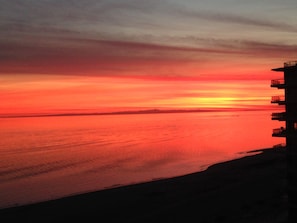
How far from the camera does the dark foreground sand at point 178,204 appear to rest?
34344 mm

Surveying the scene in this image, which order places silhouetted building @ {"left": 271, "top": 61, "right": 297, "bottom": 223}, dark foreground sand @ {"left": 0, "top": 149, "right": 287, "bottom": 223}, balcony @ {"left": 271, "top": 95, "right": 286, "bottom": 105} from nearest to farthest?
1. silhouetted building @ {"left": 271, "top": 61, "right": 297, "bottom": 223}
2. balcony @ {"left": 271, "top": 95, "right": 286, "bottom": 105}
3. dark foreground sand @ {"left": 0, "top": 149, "right": 287, "bottom": 223}

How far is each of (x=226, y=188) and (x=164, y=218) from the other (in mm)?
13553

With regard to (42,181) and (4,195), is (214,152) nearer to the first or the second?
(42,181)

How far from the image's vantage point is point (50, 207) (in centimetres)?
4156

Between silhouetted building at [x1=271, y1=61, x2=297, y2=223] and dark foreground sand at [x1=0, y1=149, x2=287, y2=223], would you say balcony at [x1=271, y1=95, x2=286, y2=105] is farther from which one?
dark foreground sand at [x1=0, y1=149, x2=287, y2=223]

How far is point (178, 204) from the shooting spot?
39.6m

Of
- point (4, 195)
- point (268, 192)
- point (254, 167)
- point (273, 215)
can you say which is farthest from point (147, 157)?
point (273, 215)

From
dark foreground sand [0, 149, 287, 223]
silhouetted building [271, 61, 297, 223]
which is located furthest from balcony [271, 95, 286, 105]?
dark foreground sand [0, 149, 287, 223]

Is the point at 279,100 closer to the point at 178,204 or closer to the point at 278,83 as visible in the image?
the point at 278,83

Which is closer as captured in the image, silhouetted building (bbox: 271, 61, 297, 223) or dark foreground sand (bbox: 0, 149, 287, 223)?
silhouetted building (bbox: 271, 61, 297, 223)

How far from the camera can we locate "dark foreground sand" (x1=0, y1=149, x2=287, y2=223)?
3434 cm

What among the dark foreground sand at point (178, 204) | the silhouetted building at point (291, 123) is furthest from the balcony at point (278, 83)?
the dark foreground sand at point (178, 204)

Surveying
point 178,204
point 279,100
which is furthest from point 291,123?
point 178,204

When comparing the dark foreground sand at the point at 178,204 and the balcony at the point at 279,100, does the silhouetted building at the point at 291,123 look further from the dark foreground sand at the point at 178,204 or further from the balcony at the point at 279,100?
the dark foreground sand at the point at 178,204
